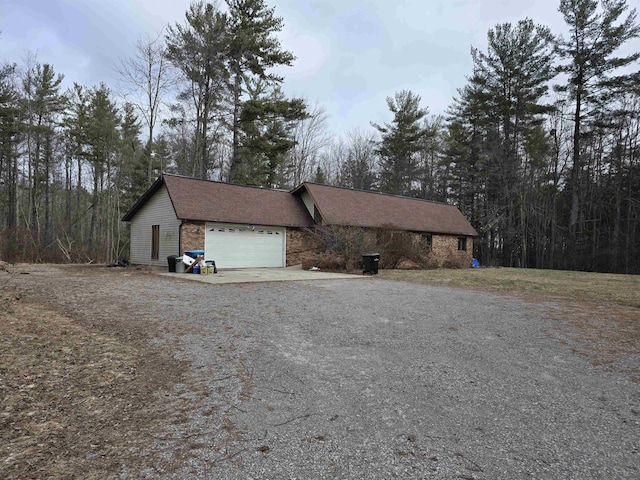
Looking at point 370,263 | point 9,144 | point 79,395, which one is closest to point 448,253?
point 370,263

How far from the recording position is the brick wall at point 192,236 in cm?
1570

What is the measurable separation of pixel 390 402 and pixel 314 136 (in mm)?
29690

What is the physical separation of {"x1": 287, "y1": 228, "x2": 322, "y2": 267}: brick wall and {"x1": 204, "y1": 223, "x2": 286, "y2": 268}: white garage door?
0.40m

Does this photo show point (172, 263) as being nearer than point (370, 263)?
Yes

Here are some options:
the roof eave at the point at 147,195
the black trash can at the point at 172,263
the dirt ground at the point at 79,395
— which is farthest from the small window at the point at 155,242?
the dirt ground at the point at 79,395

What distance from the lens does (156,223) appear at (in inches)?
703

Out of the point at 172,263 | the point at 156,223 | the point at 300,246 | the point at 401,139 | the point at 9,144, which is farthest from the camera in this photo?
A: the point at 401,139

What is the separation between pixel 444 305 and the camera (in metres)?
Result: 8.02

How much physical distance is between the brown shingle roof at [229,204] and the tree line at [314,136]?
477 centimetres

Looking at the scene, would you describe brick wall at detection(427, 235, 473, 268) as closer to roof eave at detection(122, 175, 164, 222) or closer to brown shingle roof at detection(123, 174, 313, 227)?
brown shingle roof at detection(123, 174, 313, 227)

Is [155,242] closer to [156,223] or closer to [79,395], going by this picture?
[156,223]

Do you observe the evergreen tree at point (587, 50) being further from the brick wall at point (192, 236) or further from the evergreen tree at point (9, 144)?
the evergreen tree at point (9, 144)

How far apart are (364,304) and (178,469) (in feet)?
20.0

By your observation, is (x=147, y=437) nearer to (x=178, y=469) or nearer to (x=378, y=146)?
(x=178, y=469)
